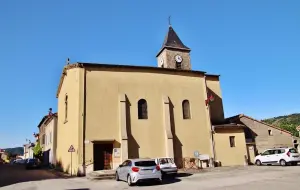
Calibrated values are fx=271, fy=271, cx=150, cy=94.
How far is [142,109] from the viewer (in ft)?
80.9

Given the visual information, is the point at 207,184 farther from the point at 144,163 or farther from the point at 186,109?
the point at 186,109

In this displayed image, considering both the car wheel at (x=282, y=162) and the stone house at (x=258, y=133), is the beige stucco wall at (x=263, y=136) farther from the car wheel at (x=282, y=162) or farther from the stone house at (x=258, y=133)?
the car wheel at (x=282, y=162)

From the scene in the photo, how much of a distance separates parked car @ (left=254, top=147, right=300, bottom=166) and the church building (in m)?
2.33

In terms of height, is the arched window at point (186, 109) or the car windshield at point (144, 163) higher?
the arched window at point (186, 109)

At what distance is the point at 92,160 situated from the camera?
70.9 ft

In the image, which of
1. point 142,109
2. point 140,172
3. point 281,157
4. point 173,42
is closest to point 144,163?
point 140,172

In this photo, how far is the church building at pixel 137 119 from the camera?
22.3 meters

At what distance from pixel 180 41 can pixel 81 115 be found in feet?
63.3

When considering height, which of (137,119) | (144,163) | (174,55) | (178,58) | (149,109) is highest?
(174,55)

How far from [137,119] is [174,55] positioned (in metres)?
13.0

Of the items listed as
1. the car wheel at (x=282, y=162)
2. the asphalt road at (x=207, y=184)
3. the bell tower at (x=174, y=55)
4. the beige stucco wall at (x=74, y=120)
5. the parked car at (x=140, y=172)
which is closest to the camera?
the asphalt road at (x=207, y=184)

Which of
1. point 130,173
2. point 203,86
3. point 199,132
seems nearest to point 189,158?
point 199,132

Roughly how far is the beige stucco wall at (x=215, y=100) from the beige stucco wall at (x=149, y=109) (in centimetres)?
280

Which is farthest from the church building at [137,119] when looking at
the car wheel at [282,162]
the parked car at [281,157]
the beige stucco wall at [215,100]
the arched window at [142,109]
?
the car wheel at [282,162]
